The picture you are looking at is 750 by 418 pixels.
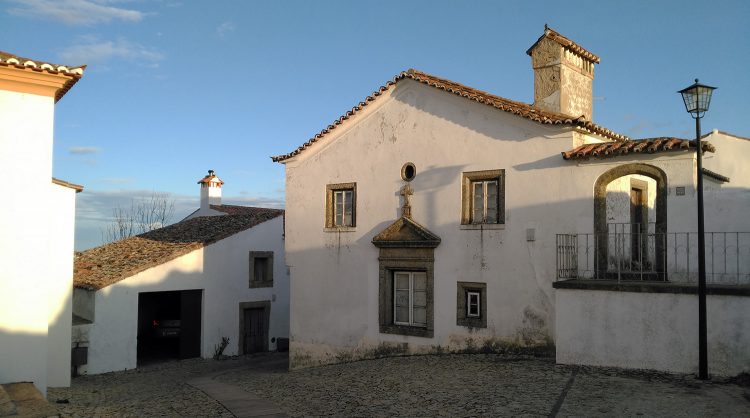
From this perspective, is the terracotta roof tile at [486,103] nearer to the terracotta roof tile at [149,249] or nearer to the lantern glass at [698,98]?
the lantern glass at [698,98]

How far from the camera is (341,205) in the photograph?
1616 cm

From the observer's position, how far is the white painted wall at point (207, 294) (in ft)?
59.4

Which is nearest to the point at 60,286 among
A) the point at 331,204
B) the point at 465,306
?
the point at 331,204

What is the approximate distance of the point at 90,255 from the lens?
21766mm

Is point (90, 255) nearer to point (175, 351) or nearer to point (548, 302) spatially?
point (175, 351)

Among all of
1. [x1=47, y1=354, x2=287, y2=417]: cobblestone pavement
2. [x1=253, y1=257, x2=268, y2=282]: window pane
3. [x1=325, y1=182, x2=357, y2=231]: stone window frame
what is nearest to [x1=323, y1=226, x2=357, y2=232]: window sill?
[x1=325, y1=182, x2=357, y2=231]: stone window frame

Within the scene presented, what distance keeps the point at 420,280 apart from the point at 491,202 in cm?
258

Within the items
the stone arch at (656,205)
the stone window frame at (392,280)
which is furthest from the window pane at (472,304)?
the stone arch at (656,205)

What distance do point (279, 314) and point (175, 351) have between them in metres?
4.01

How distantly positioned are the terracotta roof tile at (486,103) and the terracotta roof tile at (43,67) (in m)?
7.06

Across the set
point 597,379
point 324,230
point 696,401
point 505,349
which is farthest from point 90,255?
point 696,401

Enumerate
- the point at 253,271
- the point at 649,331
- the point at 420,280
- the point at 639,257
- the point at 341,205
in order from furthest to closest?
the point at 253,271, the point at 341,205, the point at 420,280, the point at 639,257, the point at 649,331

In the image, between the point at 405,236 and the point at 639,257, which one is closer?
the point at 639,257

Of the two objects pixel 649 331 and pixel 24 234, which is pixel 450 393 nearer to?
pixel 649 331
